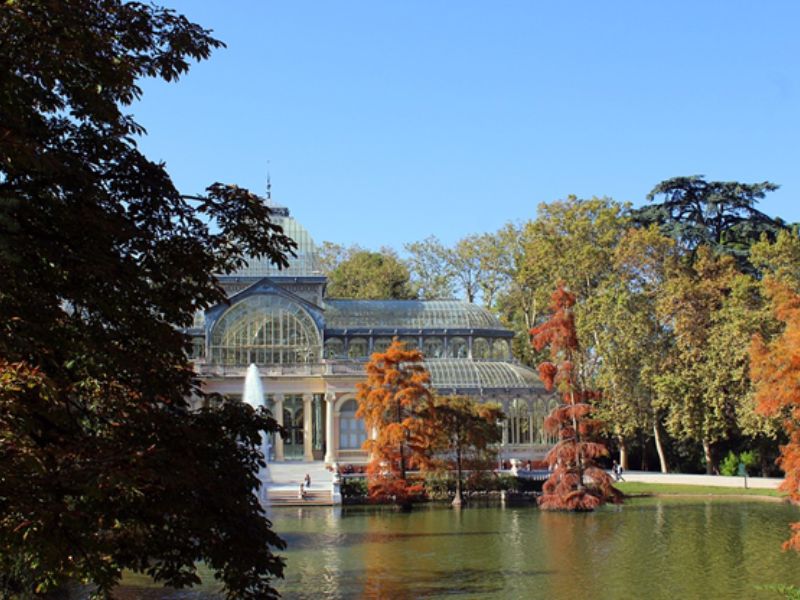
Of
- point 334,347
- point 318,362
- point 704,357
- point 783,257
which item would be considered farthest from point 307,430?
point 783,257

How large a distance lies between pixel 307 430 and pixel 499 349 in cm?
1341

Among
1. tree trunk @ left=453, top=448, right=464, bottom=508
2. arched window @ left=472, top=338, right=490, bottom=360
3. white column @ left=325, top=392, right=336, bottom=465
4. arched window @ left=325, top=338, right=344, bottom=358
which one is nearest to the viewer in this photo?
tree trunk @ left=453, top=448, right=464, bottom=508

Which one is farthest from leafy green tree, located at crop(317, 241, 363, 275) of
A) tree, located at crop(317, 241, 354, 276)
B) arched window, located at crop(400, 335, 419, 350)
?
arched window, located at crop(400, 335, 419, 350)

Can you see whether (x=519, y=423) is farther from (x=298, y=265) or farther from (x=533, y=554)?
(x=533, y=554)

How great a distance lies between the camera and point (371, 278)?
78.3 meters

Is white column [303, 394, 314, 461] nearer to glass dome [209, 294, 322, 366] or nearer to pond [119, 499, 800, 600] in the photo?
glass dome [209, 294, 322, 366]

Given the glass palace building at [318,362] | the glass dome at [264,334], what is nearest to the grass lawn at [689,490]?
the glass palace building at [318,362]

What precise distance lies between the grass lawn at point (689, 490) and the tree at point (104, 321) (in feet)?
118

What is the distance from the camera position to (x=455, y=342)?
202 feet

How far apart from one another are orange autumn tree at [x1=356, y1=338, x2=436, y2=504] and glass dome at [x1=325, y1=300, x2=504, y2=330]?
56.5 ft

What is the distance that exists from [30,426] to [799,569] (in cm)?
2195

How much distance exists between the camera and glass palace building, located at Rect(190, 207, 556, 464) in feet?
184

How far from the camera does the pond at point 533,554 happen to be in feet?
76.7

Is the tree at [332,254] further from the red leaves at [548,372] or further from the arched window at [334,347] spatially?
the red leaves at [548,372]
